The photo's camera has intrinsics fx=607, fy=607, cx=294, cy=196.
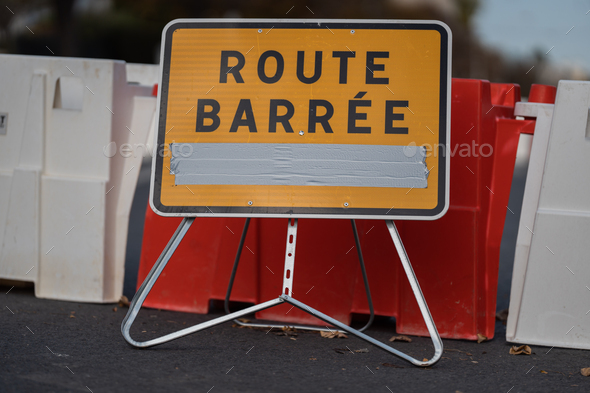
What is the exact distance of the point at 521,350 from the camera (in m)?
3.33

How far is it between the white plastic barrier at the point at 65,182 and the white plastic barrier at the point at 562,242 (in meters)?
2.56

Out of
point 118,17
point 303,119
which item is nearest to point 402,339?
point 303,119

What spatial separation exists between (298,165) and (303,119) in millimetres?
249

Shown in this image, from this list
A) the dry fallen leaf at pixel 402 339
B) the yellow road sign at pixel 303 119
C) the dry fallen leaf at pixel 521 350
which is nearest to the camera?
the yellow road sign at pixel 303 119

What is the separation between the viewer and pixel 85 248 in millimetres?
3965

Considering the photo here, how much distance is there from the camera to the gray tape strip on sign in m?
3.08

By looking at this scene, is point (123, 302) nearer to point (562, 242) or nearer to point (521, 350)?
point (521, 350)

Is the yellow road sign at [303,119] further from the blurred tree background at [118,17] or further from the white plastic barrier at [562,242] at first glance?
the blurred tree background at [118,17]

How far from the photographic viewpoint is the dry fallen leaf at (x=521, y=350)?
331cm

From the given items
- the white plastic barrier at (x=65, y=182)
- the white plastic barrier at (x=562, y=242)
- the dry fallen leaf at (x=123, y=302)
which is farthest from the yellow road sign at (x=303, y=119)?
the dry fallen leaf at (x=123, y=302)

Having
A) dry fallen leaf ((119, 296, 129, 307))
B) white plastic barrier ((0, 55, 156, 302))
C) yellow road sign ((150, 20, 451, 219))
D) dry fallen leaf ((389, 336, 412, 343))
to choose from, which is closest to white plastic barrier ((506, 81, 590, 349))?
dry fallen leaf ((389, 336, 412, 343))

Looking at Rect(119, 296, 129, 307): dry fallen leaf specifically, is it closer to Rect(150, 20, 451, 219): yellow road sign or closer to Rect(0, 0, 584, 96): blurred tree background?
Rect(150, 20, 451, 219): yellow road sign

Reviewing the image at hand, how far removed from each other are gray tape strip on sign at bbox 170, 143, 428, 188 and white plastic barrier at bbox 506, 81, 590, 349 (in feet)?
2.89

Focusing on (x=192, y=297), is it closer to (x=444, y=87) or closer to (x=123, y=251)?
(x=123, y=251)
